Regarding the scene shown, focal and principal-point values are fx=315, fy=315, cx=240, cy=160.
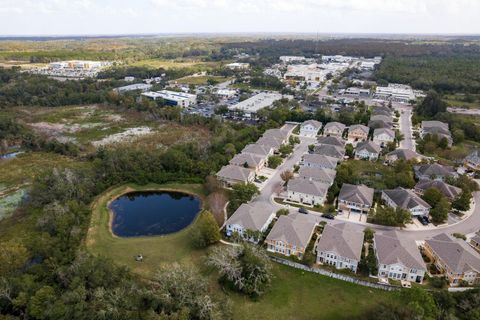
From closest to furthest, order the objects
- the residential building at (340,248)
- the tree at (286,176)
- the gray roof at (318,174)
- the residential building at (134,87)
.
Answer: the residential building at (340,248), the gray roof at (318,174), the tree at (286,176), the residential building at (134,87)

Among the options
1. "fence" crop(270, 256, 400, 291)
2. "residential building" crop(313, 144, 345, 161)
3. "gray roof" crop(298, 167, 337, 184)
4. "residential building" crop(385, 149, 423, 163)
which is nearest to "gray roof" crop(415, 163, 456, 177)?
"residential building" crop(385, 149, 423, 163)

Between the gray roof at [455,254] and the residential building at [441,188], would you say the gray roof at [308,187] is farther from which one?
the gray roof at [455,254]

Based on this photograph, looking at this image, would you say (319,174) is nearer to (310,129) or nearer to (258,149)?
(258,149)

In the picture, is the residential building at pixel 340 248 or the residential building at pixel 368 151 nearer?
the residential building at pixel 340 248

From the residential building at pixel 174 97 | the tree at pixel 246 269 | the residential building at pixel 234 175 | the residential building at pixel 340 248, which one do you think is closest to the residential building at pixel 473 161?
the residential building at pixel 340 248

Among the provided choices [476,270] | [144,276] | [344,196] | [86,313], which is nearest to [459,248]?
[476,270]

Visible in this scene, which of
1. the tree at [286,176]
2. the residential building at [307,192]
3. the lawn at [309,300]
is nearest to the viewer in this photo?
the lawn at [309,300]

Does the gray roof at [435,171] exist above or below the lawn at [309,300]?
above

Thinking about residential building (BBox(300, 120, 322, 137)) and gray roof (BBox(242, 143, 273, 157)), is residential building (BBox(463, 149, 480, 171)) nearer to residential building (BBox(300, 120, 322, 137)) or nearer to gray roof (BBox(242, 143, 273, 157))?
residential building (BBox(300, 120, 322, 137))
